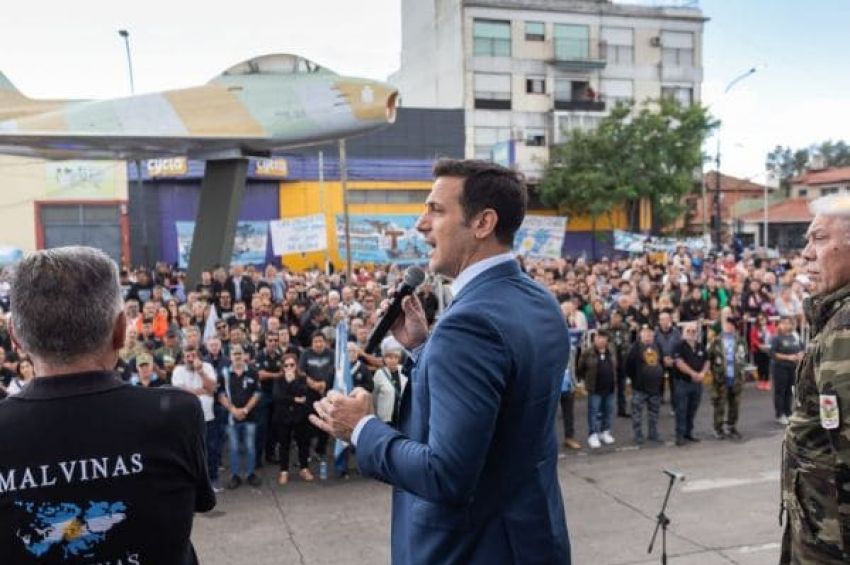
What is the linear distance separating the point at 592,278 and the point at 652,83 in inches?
968

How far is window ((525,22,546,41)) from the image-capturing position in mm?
35438

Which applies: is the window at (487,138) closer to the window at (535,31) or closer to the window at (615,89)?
the window at (535,31)

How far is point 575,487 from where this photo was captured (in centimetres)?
814

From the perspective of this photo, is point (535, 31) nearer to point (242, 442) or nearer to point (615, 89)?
point (615, 89)

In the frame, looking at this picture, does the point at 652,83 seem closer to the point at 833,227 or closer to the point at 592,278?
the point at 592,278

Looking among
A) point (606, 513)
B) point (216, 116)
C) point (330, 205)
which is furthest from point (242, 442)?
point (330, 205)

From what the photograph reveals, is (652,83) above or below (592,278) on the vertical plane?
above

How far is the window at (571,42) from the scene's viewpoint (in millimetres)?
35906

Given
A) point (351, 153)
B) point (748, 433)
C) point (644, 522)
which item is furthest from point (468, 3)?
point (644, 522)

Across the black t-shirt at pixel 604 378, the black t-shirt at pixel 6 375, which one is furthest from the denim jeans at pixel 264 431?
the black t-shirt at pixel 604 378

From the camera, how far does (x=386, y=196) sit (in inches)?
1218

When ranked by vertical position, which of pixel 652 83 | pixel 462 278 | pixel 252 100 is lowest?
pixel 462 278

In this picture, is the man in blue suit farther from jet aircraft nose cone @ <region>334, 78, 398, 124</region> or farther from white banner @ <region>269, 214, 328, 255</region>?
white banner @ <region>269, 214, 328, 255</region>

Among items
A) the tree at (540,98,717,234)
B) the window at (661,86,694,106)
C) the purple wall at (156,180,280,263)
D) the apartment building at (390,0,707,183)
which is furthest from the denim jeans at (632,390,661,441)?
the window at (661,86,694,106)
